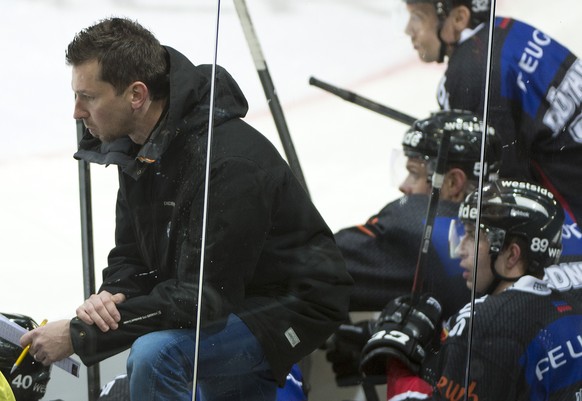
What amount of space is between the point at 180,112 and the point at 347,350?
0.50 metres

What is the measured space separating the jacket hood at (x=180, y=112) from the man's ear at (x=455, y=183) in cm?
37

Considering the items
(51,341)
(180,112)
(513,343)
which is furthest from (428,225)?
(51,341)

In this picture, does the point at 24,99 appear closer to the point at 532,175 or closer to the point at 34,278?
the point at 34,278

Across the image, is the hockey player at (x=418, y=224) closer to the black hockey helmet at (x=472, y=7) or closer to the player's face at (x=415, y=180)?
the player's face at (x=415, y=180)

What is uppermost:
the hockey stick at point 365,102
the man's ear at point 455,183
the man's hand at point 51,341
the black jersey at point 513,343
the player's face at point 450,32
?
the player's face at point 450,32

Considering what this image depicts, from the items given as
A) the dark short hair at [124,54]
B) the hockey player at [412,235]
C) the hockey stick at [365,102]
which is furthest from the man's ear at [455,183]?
the dark short hair at [124,54]

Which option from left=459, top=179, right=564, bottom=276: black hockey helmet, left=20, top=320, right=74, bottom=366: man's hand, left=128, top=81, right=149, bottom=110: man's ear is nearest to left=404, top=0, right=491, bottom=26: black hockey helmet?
left=459, top=179, right=564, bottom=276: black hockey helmet

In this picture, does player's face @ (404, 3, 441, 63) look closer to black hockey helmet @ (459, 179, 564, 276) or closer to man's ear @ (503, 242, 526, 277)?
black hockey helmet @ (459, 179, 564, 276)

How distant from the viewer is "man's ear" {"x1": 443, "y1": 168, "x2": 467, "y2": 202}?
2.83 meters

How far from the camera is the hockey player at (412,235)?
2.82 m

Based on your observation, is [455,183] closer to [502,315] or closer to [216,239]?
[502,315]

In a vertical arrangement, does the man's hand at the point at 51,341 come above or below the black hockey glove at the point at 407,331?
above

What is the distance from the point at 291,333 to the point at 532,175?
50 centimetres

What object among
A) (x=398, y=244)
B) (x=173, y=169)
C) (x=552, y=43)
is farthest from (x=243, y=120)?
(x=552, y=43)
